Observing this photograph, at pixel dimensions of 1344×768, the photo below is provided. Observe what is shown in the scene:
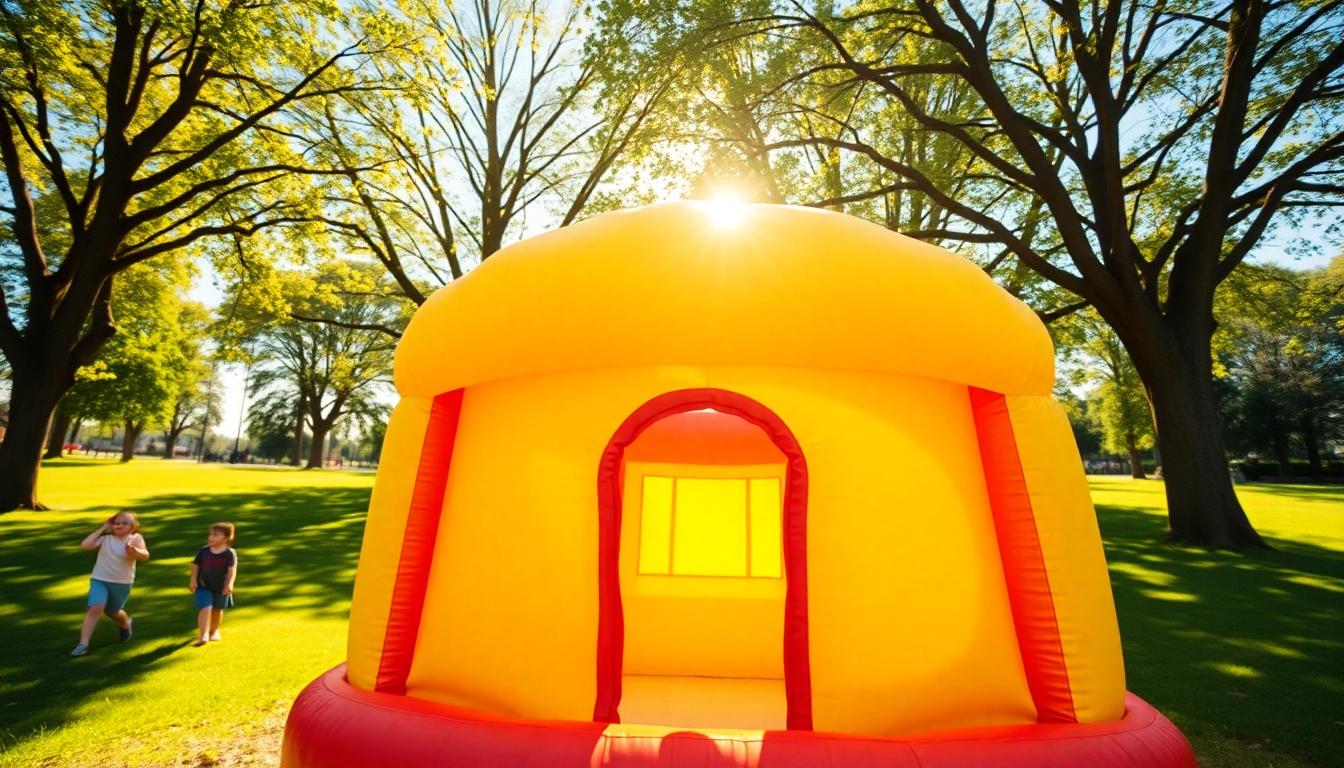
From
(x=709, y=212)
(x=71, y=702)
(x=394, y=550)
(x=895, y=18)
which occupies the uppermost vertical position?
(x=895, y=18)

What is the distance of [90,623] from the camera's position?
15.6 ft

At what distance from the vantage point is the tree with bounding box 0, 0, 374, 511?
1013 centimetres

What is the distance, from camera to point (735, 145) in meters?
11.6

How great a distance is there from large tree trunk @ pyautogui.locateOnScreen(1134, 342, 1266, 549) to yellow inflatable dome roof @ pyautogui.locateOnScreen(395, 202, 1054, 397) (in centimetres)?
886

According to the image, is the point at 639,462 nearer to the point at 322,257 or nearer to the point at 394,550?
the point at 394,550

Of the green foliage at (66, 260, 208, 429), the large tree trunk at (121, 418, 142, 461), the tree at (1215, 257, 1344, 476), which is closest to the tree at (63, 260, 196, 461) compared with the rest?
the green foliage at (66, 260, 208, 429)

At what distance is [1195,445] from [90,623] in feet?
44.6

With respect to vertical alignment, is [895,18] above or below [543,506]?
above

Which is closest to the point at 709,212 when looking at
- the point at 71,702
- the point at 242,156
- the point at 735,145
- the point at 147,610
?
the point at 71,702

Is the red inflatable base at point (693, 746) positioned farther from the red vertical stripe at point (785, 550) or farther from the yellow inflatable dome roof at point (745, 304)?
the yellow inflatable dome roof at point (745, 304)

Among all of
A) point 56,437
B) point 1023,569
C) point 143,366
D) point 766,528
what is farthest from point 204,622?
point 56,437

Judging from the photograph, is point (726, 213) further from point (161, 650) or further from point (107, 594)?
point (107, 594)

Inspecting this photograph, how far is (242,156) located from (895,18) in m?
13.0

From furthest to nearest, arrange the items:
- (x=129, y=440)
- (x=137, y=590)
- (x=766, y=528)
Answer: (x=129, y=440) → (x=137, y=590) → (x=766, y=528)
